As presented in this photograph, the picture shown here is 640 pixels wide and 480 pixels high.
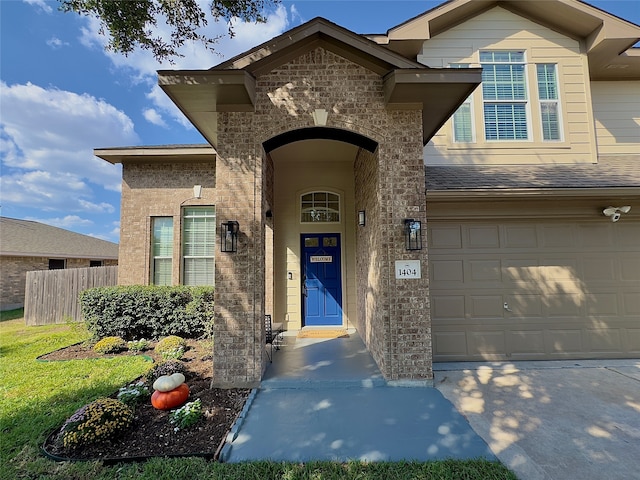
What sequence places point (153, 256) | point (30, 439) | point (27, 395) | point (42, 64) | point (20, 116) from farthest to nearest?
point (20, 116), point (42, 64), point (153, 256), point (27, 395), point (30, 439)

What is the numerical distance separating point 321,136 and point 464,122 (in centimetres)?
372

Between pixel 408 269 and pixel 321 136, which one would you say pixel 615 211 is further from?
pixel 321 136

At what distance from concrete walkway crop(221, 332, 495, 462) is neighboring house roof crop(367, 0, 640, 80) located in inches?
256

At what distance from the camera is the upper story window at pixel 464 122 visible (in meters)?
6.54

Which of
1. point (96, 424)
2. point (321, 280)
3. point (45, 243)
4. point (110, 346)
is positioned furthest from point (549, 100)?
point (45, 243)

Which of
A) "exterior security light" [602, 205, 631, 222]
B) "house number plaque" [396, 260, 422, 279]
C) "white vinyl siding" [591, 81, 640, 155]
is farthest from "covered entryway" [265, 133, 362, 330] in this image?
"white vinyl siding" [591, 81, 640, 155]

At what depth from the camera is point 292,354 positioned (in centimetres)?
542

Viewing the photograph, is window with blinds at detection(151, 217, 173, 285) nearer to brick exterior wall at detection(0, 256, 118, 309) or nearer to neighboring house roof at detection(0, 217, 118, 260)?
brick exterior wall at detection(0, 256, 118, 309)

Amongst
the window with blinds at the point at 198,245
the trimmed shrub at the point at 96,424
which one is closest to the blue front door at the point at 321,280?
the window with blinds at the point at 198,245

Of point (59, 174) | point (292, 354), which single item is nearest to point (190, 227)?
point (292, 354)

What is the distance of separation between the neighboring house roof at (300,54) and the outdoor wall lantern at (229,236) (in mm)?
1692

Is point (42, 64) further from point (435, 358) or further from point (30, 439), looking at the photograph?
point (435, 358)

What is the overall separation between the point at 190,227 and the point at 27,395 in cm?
454

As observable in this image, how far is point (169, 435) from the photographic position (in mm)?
3039
